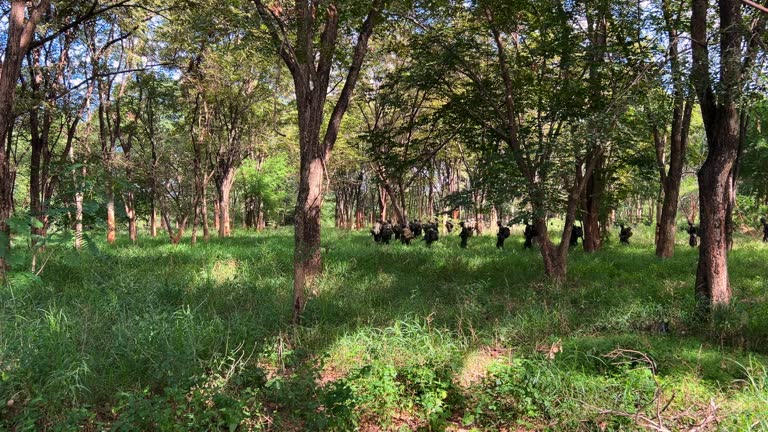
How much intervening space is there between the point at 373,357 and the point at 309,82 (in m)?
3.95

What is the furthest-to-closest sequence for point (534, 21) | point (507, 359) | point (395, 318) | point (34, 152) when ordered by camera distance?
point (34, 152) < point (534, 21) < point (395, 318) < point (507, 359)

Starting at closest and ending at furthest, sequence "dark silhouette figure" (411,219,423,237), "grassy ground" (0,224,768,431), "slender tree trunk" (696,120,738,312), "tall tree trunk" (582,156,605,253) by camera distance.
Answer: "grassy ground" (0,224,768,431)
"slender tree trunk" (696,120,738,312)
"tall tree trunk" (582,156,605,253)
"dark silhouette figure" (411,219,423,237)

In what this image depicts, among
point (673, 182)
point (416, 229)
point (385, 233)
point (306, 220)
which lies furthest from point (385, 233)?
point (673, 182)

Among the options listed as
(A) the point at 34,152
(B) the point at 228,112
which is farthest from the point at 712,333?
(B) the point at 228,112

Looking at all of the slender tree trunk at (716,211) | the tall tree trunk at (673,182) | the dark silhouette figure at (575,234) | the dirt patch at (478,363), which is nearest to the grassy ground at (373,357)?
the dirt patch at (478,363)

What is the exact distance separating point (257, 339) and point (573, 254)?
9.01 metres

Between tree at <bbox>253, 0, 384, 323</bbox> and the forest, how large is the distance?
54 mm

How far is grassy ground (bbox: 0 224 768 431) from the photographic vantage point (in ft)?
11.0

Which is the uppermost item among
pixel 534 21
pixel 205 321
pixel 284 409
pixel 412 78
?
pixel 534 21

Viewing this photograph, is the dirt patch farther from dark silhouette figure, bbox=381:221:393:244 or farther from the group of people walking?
dark silhouette figure, bbox=381:221:393:244

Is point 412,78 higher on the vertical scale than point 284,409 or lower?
higher

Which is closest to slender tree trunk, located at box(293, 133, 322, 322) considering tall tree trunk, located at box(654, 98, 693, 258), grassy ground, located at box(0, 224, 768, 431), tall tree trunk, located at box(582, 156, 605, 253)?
grassy ground, located at box(0, 224, 768, 431)

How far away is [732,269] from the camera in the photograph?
8.74 m

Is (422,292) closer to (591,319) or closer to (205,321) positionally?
(591,319)
